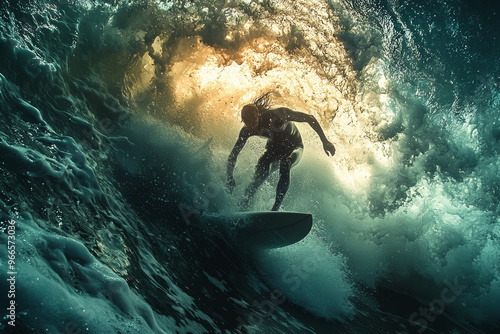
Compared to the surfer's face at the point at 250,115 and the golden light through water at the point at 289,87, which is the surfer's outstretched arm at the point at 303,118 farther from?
the golden light through water at the point at 289,87

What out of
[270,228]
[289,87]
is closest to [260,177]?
[270,228]

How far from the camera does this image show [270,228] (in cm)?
465

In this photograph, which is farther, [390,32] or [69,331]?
[390,32]

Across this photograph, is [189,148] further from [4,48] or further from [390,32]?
[390,32]

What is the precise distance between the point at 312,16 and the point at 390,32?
2488 mm

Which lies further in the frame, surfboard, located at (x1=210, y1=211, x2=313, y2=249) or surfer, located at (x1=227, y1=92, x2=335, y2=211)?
surfer, located at (x1=227, y1=92, x2=335, y2=211)

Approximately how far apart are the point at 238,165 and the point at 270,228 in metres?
4.99

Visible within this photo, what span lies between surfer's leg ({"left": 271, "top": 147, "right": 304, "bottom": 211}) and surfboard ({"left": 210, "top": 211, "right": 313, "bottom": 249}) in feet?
2.78

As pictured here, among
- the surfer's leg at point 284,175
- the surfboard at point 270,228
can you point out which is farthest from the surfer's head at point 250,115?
the surfboard at point 270,228

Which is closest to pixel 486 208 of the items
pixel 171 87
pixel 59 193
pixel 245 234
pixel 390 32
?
pixel 390 32

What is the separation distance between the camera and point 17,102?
3.74m

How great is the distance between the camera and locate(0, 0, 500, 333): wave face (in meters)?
2.16

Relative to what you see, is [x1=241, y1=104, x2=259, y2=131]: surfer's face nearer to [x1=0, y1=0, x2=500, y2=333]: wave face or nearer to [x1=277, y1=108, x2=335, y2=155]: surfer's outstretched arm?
[x1=277, y1=108, x2=335, y2=155]: surfer's outstretched arm

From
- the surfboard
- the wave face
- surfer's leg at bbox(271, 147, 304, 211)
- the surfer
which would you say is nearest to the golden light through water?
the wave face
